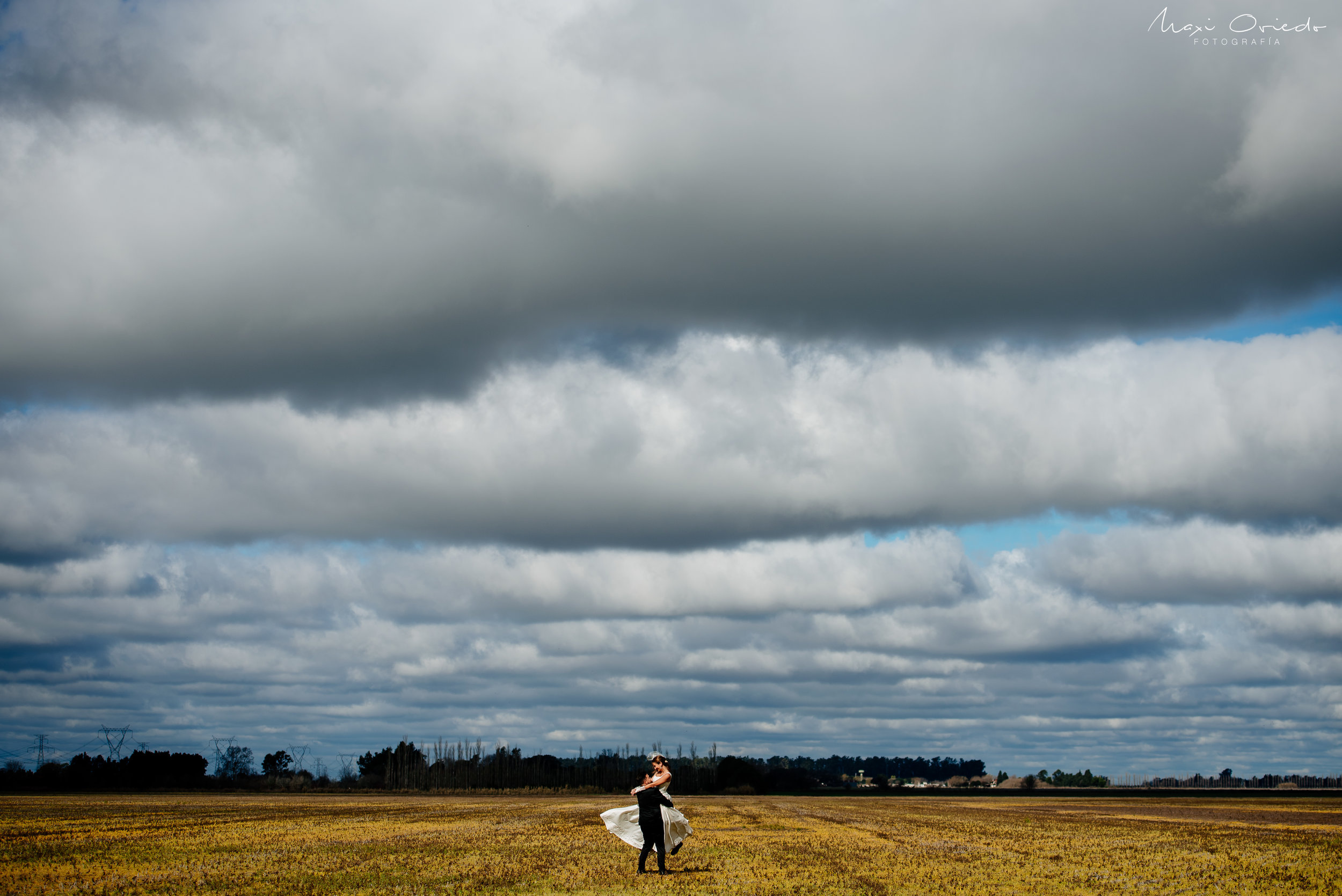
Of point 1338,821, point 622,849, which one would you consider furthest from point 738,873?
point 1338,821

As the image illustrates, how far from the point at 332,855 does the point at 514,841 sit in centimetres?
919

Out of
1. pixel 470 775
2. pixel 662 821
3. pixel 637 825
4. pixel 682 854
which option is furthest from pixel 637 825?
pixel 470 775

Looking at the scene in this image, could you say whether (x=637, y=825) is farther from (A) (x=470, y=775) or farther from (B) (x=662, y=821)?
(A) (x=470, y=775)

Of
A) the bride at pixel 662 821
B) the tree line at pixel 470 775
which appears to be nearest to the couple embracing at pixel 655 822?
the bride at pixel 662 821

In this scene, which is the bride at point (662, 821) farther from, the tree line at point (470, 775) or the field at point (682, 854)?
the tree line at point (470, 775)

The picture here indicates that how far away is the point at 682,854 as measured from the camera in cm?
3638

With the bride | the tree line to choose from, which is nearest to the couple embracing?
the bride

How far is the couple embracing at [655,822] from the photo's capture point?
94.7 ft

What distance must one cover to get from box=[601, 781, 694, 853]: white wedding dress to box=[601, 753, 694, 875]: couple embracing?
15 millimetres

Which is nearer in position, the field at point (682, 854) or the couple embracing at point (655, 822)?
the field at point (682, 854)

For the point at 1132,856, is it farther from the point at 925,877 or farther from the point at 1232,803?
the point at 1232,803

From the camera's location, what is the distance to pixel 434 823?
58969 mm

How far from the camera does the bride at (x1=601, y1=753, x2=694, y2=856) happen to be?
2941 centimetres

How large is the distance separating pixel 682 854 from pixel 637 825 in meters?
4.97
